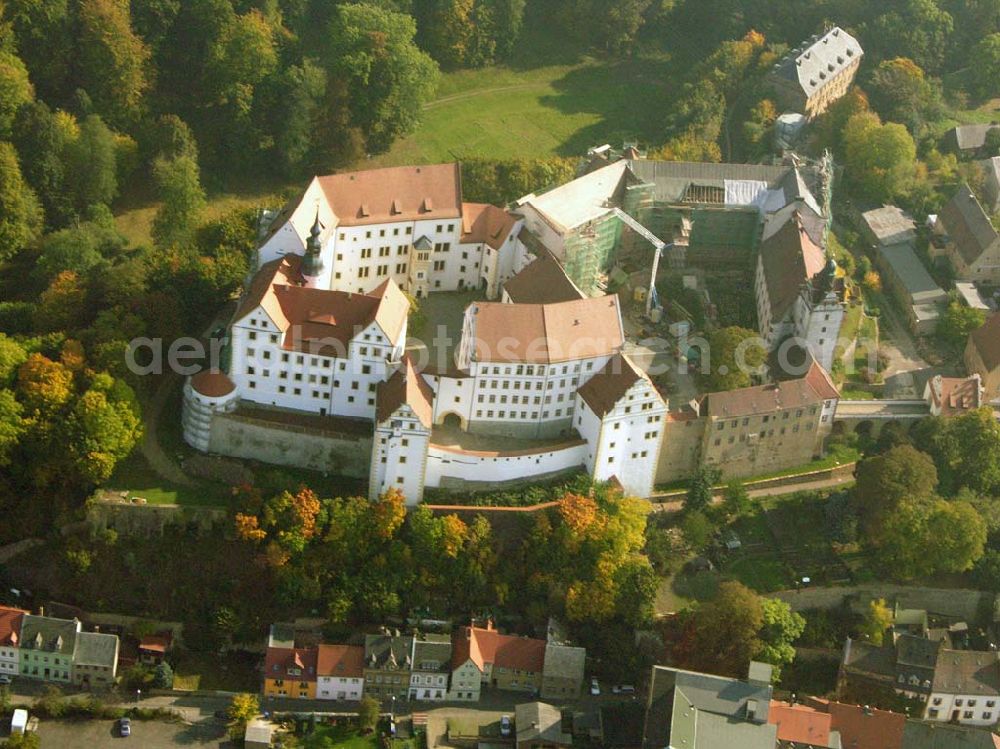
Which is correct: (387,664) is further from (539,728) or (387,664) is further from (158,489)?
(158,489)

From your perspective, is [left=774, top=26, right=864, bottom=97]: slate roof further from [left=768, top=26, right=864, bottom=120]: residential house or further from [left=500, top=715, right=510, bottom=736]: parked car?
[left=500, top=715, right=510, bottom=736]: parked car

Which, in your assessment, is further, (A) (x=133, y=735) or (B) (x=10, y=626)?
(B) (x=10, y=626)

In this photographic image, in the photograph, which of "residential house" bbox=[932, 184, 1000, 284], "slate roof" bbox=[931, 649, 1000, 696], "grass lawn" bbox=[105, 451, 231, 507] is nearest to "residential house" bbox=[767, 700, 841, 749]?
"slate roof" bbox=[931, 649, 1000, 696]

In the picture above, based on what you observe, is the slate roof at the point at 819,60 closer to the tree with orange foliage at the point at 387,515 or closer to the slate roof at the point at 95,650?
the tree with orange foliage at the point at 387,515

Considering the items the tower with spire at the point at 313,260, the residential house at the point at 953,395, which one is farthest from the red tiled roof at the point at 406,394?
the residential house at the point at 953,395

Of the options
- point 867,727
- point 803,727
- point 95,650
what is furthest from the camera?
point 95,650

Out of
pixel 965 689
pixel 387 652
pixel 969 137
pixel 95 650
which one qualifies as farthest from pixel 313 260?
pixel 969 137
